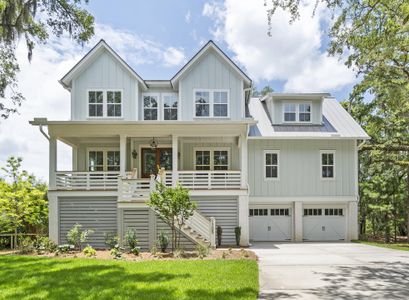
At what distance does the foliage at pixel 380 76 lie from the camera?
34.3 ft

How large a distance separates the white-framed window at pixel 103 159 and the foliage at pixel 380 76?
11963 mm

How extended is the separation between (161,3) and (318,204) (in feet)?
43.0

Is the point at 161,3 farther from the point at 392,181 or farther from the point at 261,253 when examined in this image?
the point at 392,181

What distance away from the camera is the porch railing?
16172 mm

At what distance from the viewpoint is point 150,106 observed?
1952 centimetres

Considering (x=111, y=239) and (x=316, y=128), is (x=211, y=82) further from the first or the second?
(x=111, y=239)

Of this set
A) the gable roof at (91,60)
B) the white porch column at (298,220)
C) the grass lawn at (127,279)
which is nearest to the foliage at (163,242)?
the grass lawn at (127,279)

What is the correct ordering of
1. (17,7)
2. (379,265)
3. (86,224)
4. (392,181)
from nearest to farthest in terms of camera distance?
(379,265) < (17,7) < (86,224) < (392,181)

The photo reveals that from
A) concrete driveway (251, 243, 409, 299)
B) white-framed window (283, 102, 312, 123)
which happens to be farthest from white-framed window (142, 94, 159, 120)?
concrete driveway (251, 243, 409, 299)

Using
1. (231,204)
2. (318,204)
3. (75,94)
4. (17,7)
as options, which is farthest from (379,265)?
(75,94)

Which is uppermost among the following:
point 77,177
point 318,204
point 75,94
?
point 75,94

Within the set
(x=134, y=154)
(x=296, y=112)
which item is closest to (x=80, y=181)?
(x=134, y=154)

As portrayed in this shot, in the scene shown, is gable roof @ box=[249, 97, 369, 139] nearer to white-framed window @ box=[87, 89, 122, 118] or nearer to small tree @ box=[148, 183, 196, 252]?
white-framed window @ box=[87, 89, 122, 118]

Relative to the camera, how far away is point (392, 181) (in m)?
26.3
